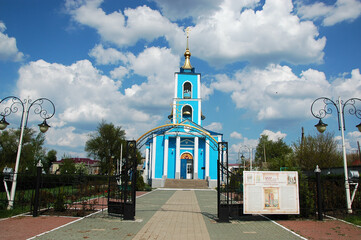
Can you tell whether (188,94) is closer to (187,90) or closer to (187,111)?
(187,90)

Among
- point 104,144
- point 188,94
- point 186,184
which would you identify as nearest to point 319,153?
point 186,184

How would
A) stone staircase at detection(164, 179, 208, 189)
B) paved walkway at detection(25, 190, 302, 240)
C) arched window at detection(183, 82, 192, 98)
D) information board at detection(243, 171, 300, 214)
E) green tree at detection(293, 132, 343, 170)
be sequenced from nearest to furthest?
paved walkway at detection(25, 190, 302, 240), information board at detection(243, 171, 300, 214), green tree at detection(293, 132, 343, 170), stone staircase at detection(164, 179, 208, 189), arched window at detection(183, 82, 192, 98)

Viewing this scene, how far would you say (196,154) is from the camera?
1416 inches

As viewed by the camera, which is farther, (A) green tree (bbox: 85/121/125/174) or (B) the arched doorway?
(A) green tree (bbox: 85/121/125/174)

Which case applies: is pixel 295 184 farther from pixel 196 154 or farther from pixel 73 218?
pixel 196 154

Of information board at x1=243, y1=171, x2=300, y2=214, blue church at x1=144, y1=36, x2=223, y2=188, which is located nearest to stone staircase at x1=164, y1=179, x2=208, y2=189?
blue church at x1=144, y1=36, x2=223, y2=188

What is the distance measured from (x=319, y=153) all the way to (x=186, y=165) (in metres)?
17.1

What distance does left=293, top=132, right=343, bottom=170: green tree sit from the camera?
2559cm

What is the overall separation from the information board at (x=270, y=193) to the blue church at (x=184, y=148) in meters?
23.5

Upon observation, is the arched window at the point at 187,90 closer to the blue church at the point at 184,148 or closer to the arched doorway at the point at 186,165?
the blue church at the point at 184,148

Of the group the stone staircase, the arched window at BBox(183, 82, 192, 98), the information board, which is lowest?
the stone staircase

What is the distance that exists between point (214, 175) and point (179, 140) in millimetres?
6390

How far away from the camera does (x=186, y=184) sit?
3356 centimetres

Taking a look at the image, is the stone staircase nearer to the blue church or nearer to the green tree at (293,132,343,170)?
the blue church
